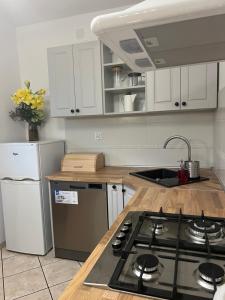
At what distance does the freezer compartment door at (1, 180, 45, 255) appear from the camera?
2.49 meters

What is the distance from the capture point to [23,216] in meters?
2.56

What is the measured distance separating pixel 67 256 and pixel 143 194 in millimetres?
1391

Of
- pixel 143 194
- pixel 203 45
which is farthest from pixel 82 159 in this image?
pixel 203 45

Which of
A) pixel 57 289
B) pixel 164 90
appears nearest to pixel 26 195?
pixel 57 289

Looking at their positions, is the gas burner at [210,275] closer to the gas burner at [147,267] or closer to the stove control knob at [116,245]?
the gas burner at [147,267]

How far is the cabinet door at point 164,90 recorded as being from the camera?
2215mm

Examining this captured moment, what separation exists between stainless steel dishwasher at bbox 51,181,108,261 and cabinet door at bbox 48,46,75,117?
84 cm

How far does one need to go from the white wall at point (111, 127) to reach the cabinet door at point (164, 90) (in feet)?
1.21

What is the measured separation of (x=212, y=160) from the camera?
2479 millimetres

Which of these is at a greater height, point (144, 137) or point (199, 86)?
point (199, 86)

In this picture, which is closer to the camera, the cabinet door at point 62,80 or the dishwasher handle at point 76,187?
the dishwasher handle at point 76,187

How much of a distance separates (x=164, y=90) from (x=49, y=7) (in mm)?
1600

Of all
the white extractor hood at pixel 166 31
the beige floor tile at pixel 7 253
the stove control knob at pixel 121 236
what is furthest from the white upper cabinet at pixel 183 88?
the beige floor tile at pixel 7 253

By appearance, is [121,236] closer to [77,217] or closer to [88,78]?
[77,217]
